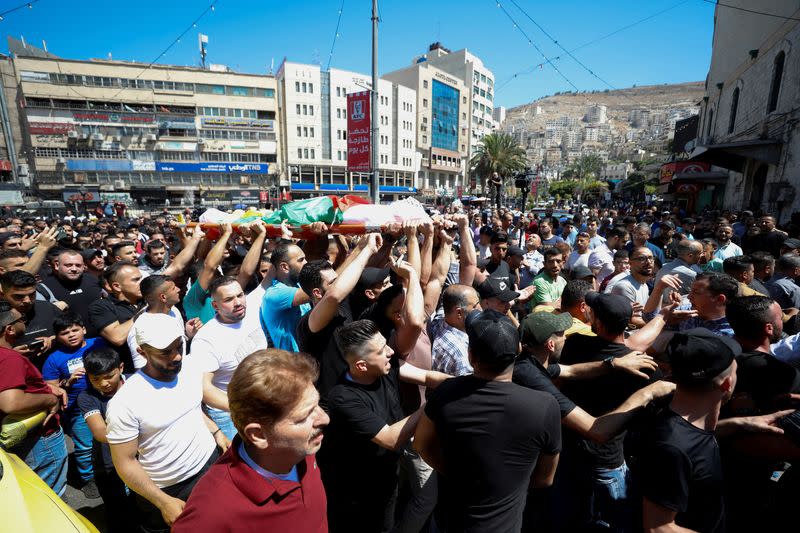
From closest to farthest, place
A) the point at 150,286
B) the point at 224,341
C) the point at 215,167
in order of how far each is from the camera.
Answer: the point at 224,341 < the point at 150,286 < the point at 215,167

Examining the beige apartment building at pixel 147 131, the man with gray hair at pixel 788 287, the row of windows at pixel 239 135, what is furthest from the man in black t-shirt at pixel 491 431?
the row of windows at pixel 239 135

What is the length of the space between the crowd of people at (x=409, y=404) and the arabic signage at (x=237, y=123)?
53.3 meters

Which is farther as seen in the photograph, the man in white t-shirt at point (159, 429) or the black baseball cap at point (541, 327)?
the black baseball cap at point (541, 327)

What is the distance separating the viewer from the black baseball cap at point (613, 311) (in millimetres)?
2492

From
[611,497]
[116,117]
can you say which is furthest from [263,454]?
[116,117]

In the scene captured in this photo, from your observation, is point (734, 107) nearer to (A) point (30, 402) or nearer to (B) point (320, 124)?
(A) point (30, 402)

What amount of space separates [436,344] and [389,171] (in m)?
60.0

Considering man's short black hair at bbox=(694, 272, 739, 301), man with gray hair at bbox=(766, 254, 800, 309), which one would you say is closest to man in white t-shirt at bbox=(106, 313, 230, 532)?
man's short black hair at bbox=(694, 272, 739, 301)

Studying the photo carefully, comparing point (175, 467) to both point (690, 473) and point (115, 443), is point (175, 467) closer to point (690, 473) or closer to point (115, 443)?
point (115, 443)

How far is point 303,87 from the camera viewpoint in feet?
173

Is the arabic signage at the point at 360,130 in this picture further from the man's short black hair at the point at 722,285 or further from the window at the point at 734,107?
the window at the point at 734,107

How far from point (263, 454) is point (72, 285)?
4751 mm

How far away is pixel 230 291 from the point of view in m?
3.05

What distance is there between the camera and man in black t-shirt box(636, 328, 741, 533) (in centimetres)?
171
